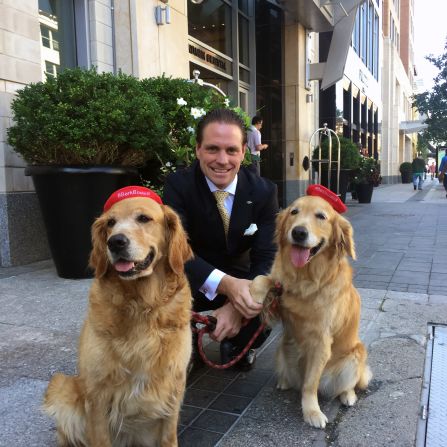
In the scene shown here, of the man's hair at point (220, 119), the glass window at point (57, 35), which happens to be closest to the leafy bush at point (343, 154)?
the glass window at point (57, 35)

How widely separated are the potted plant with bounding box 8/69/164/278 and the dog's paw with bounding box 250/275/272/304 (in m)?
3.04

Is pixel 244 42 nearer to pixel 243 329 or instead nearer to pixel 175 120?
pixel 175 120

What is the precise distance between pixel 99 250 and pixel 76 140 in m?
3.26

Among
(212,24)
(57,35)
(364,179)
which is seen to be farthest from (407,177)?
(57,35)

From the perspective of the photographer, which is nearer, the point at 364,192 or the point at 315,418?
the point at 315,418

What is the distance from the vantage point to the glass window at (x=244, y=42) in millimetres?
13742

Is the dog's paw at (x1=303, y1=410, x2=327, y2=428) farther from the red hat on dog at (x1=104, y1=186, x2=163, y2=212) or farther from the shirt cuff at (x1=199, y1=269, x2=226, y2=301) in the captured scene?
the red hat on dog at (x1=104, y1=186, x2=163, y2=212)

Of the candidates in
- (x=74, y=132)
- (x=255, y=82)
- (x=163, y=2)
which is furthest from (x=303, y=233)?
(x=255, y=82)

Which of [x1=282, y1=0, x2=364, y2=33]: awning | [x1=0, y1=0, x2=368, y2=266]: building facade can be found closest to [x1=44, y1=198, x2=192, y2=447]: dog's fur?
[x1=0, y1=0, x2=368, y2=266]: building facade

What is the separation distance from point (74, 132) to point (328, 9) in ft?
36.9

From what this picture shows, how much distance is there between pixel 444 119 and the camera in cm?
3447

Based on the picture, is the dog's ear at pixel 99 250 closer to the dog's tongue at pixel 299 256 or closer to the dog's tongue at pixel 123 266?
the dog's tongue at pixel 123 266

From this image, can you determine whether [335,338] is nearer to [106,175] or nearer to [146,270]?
[146,270]

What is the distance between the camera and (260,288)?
9.62 ft
